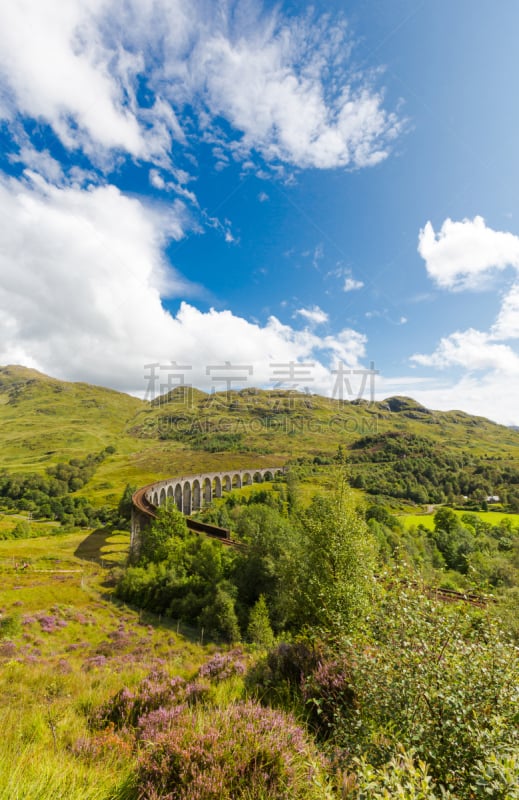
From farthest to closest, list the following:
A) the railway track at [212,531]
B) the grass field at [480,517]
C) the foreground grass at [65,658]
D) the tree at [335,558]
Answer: the grass field at [480,517] → the railway track at [212,531] → the tree at [335,558] → the foreground grass at [65,658]

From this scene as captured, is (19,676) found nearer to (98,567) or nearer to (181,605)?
(181,605)

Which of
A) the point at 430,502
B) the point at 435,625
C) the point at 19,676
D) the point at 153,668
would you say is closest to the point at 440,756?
the point at 435,625

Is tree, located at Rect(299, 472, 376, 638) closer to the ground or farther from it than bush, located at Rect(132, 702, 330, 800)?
closer to the ground

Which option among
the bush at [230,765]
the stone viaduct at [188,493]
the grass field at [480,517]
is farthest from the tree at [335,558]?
the grass field at [480,517]

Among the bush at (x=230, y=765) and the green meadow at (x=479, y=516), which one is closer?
the bush at (x=230, y=765)

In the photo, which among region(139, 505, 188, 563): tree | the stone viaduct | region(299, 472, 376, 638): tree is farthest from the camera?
the stone viaduct

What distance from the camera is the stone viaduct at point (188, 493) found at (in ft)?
181

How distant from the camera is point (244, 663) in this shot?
8883 millimetres

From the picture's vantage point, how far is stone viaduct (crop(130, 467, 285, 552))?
5524 cm

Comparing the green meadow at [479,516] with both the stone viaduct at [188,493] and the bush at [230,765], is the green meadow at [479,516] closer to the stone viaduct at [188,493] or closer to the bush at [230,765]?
the stone viaduct at [188,493]

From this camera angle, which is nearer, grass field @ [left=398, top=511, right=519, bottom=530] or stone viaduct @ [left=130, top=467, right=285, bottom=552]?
stone viaduct @ [left=130, top=467, right=285, bottom=552]

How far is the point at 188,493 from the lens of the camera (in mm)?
93875

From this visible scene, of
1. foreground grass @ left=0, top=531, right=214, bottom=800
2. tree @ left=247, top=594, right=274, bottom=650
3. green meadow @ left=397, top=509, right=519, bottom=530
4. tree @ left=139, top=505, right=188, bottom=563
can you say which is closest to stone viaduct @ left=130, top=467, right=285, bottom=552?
tree @ left=139, top=505, right=188, bottom=563

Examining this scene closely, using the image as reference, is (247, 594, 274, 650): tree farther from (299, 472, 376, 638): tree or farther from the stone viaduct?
the stone viaduct
